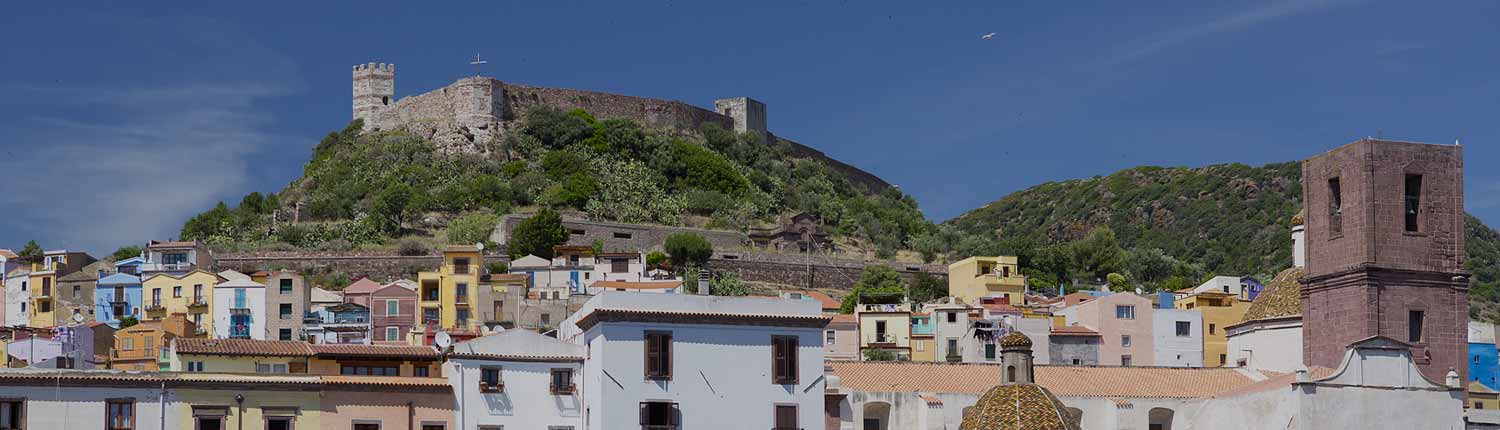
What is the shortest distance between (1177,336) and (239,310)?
33459 millimetres

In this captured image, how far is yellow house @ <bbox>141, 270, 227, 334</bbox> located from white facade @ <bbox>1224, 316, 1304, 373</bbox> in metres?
38.7

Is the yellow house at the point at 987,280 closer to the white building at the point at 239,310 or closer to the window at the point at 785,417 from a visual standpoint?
the white building at the point at 239,310

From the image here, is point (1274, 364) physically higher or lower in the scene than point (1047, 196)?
lower

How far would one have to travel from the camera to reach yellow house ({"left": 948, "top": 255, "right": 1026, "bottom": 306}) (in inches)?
3617

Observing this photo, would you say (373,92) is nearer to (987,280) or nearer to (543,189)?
(543,189)

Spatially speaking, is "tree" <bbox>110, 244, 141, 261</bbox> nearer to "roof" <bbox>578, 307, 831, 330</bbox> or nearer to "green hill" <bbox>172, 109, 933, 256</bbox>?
"green hill" <bbox>172, 109, 933, 256</bbox>

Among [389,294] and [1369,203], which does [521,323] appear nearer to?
[389,294]

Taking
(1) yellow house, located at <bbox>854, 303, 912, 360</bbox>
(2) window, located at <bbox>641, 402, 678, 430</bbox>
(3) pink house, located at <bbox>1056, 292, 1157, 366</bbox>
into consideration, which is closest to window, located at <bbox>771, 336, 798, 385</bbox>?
(2) window, located at <bbox>641, 402, 678, 430</bbox>

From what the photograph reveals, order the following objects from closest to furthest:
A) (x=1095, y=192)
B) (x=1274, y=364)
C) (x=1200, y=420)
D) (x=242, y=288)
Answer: (x=1200, y=420), (x=1274, y=364), (x=242, y=288), (x=1095, y=192)

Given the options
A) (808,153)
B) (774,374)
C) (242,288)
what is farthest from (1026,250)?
(774,374)

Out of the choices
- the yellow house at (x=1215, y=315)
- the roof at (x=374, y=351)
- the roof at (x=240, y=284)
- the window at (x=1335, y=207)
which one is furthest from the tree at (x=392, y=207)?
the window at (x=1335, y=207)

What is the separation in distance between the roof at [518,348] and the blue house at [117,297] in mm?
40958

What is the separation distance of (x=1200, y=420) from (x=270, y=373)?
21.0 m

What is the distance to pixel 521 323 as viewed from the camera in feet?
265
